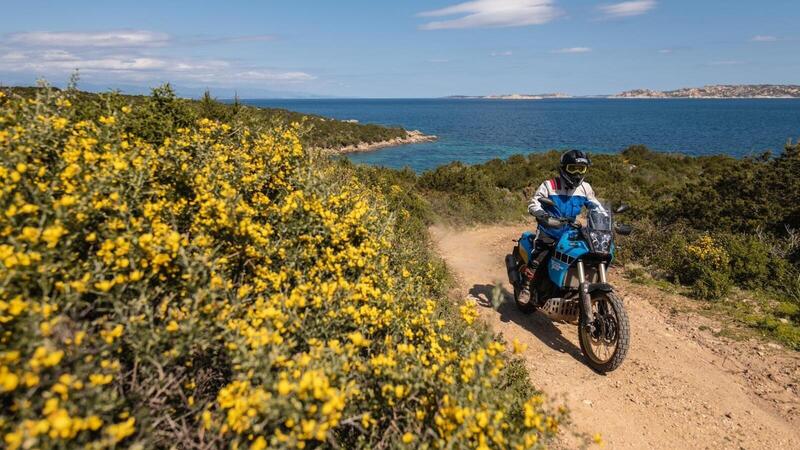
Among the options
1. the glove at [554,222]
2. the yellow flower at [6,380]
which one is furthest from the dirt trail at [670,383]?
the yellow flower at [6,380]

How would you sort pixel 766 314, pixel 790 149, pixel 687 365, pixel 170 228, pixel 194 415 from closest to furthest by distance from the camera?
Answer: pixel 194 415, pixel 170 228, pixel 687 365, pixel 766 314, pixel 790 149

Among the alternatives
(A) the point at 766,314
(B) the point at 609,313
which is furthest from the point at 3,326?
(A) the point at 766,314

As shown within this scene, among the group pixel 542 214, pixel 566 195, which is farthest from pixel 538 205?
pixel 566 195

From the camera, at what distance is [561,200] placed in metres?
5.97

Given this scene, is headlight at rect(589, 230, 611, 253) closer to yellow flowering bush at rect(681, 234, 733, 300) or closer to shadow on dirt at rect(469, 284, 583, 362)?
shadow on dirt at rect(469, 284, 583, 362)

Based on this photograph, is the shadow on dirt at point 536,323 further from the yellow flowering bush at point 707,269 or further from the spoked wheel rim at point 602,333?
the yellow flowering bush at point 707,269

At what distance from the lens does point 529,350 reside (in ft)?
19.9

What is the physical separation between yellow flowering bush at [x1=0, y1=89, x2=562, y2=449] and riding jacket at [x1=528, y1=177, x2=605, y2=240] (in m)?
2.58

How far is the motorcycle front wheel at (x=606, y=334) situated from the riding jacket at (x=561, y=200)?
42.6 inches

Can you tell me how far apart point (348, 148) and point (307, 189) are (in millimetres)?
39359

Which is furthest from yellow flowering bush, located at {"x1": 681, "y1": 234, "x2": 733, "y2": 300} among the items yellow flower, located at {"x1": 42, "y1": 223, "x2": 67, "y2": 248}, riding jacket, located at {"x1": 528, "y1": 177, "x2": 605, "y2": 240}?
yellow flower, located at {"x1": 42, "y1": 223, "x2": 67, "y2": 248}

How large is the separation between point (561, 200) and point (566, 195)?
0.11 meters

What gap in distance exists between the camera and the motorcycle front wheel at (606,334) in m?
4.96

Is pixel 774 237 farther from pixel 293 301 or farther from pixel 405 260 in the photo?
pixel 293 301
